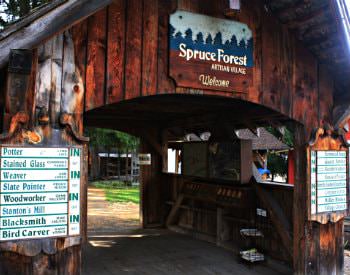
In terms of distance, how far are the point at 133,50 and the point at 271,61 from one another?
2158 mm

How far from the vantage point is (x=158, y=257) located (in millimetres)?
8117

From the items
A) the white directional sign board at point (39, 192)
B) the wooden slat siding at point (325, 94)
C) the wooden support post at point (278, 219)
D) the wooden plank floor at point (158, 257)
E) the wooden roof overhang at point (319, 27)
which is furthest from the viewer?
the wooden plank floor at point (158, 257)

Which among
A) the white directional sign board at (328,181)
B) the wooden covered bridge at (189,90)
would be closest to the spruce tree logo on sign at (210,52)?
the wooden covered bridge at (189,90)

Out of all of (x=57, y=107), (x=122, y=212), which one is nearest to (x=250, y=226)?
(x=57, y=107)

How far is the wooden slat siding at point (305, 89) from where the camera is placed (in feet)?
20.1

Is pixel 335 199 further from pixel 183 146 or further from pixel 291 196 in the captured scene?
pixel 183 146

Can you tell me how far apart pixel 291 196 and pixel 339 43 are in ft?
9.40

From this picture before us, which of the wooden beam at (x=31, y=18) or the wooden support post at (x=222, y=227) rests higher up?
the wooden beam at (x=31, y=18)

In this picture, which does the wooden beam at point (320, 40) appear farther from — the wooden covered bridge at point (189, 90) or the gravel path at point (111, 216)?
the gravel path at point (111, 216)

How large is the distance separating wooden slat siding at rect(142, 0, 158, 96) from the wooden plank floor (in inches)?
143

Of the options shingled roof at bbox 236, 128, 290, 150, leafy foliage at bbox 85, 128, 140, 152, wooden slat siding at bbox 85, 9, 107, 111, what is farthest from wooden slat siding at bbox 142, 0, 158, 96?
leafy foliage at bbox 85, 128, 140, 152

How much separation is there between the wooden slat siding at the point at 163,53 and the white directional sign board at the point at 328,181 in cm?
269

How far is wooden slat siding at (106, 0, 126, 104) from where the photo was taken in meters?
4.73

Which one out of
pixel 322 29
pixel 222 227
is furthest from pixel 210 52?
pixel 222 227
